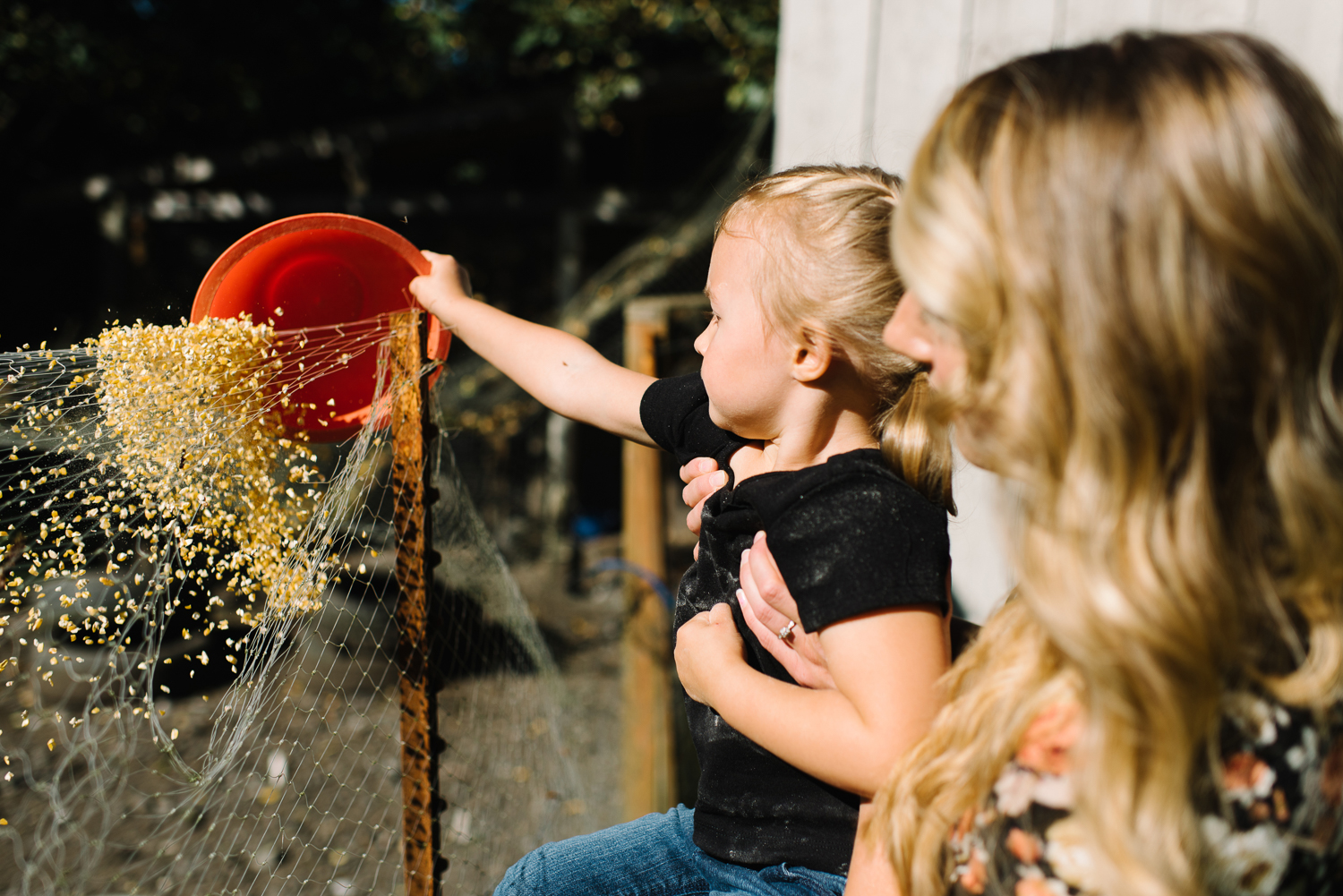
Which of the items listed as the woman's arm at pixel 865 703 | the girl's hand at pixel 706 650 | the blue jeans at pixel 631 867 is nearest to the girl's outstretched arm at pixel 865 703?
the woman's arm at pixel 865 703

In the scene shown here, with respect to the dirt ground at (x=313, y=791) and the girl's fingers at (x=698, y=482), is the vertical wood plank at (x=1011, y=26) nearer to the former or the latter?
the girl's fingers at (x=698, y=482)

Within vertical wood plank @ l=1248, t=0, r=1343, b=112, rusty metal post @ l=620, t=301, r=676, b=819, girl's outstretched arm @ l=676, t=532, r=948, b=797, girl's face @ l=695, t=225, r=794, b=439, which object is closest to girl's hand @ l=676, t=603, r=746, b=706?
girl's outstretched arm @ l=676, t=532, r=948, b=797

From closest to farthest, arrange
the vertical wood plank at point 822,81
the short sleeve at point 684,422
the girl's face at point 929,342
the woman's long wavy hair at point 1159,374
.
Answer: the woman's long wavy hair at point 1159,374, the girl's face at point 929,342, the short sleeve at point 684,422, the vertical wood plank at point 822,81

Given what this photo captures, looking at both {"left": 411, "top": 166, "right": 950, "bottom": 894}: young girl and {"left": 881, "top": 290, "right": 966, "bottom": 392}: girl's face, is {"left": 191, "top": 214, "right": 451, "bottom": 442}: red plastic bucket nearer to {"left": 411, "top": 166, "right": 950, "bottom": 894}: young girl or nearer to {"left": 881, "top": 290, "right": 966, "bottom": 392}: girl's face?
{"left": 411, "top": 166, "right": 950, "bottom": 894}: young girl

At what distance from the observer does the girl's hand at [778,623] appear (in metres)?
1.21

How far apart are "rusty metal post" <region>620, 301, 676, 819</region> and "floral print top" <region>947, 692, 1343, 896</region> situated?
6.77ft

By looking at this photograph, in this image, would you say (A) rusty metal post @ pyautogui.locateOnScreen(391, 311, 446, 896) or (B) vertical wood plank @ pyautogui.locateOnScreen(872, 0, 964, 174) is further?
(B) vertical wood plank @ pyautogui.locateOnScreen(872, 0, 964, 174)

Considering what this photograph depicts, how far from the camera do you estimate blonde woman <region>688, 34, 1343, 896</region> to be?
788mm

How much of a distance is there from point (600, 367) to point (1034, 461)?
1.00 m

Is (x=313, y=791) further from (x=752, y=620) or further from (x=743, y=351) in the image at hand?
(x=743, y=351)

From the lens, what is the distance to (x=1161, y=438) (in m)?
0.84

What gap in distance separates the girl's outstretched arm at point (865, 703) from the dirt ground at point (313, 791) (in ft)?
4.88

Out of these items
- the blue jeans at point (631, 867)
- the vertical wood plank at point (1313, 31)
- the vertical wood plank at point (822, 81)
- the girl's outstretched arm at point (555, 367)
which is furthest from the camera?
the vertical wood plank at point (822, 81)

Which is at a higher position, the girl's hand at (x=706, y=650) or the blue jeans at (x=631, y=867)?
the girl's hand at (x=706, y=650)
